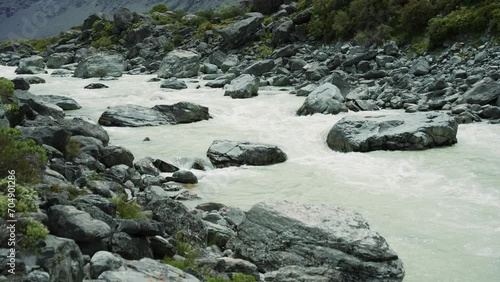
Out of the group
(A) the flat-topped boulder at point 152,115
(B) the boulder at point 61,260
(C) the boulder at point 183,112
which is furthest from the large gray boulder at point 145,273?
(C) the boulder at point 183,112

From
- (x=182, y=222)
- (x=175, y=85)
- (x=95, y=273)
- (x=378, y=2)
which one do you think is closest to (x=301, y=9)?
(x=378, y=2)

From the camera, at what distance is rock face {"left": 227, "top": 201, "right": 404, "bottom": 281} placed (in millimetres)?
7887

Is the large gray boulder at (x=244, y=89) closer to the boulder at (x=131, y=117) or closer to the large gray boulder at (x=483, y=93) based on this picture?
the boulder at (x=131, y=117)

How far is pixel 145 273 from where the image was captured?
20.7 ft

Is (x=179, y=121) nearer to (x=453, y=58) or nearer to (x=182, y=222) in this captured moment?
(x=182, y=222)

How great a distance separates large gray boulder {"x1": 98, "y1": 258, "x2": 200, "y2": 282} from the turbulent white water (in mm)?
4113

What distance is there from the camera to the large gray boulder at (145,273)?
598 cm

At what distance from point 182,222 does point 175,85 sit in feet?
77.8

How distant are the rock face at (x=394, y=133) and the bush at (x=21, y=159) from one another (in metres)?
11.2

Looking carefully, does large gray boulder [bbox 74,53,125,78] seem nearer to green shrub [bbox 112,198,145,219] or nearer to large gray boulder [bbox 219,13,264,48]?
large gray boulder [bbox 219,13,264,48]

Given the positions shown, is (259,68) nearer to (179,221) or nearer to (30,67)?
(30,67)

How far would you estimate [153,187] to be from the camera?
41.5ft

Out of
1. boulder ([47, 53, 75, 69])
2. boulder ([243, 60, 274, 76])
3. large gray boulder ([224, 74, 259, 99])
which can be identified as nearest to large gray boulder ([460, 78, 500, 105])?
large gray boulder ([224, 74, 259, 99])

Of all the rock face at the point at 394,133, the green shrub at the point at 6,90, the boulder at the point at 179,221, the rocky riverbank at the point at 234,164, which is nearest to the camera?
the rocky riverbank at the point at 234,164
